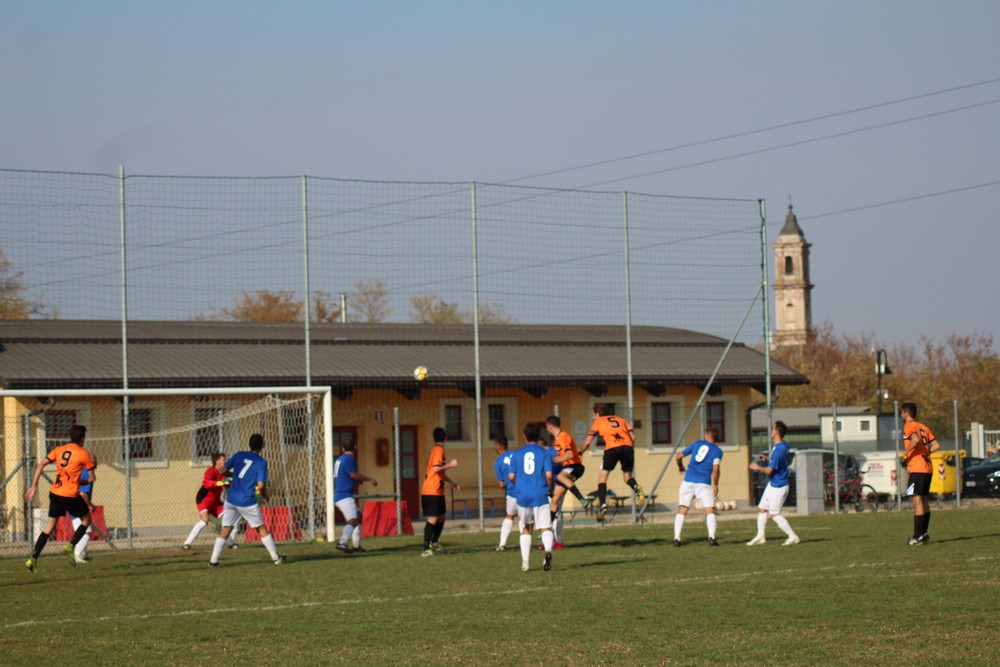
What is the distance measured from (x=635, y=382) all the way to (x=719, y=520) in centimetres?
660

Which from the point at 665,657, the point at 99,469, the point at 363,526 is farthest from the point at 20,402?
the point at 665,657

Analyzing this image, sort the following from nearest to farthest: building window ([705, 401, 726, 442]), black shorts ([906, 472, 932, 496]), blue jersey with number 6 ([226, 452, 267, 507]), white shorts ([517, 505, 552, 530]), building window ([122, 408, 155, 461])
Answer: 1. white shorts ([517, 505, 552, 530])
2. blue jersey with number 6 ([226, 452, 267, 507])
3. black shorts ([906, 472, 932, 496])
4. building window ([122, 408, 155, 461])
5. building window ([705, 401, 726, 442])

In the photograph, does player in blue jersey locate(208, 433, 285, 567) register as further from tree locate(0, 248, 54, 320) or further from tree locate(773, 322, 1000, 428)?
tree locate(773, 322, 1000, 428)

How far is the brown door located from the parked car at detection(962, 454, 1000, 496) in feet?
48.2

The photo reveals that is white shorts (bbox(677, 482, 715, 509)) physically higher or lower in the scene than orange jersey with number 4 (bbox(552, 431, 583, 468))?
lower

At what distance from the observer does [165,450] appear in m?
29.2

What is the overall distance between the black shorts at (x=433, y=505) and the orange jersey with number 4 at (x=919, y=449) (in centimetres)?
673

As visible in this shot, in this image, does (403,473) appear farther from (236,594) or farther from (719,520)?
(236,594)

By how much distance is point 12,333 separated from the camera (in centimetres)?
3053

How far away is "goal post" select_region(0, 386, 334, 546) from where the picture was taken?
81.8 ft

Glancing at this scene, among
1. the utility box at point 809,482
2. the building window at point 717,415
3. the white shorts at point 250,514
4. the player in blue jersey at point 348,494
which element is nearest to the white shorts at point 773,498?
the player in blue jersey at point 348,494

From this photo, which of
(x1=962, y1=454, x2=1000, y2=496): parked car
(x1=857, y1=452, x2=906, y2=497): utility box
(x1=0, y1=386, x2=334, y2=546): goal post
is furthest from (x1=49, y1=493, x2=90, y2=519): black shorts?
(x1=962, y1=454, x2=1000, y2=496): parked car

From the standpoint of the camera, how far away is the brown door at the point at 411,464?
115ft

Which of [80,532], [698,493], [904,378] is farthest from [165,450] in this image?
[904,378]
